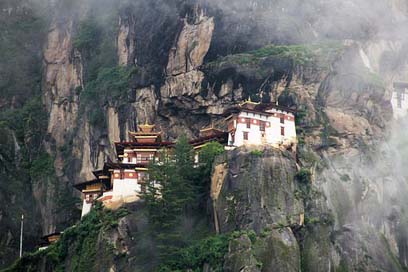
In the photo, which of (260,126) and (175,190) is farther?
(260,126)

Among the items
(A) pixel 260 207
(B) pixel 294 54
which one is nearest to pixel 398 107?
(B) pixel 294 54

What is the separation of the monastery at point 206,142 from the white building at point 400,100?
1148 cm

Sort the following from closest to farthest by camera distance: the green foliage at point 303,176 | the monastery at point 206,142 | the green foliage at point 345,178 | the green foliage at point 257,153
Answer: the green foliage at point 257,153 < the green foliage at point 303,176 < the monastery at point 206,142 < the green foliage at point 345,178

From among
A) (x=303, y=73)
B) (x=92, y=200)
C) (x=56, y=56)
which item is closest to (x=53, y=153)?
(x=56, y=56)

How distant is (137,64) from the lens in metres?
87.1

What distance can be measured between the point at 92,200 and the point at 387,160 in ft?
76.5

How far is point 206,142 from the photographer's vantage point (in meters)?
75.4

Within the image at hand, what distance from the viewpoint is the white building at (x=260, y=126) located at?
7369 cm

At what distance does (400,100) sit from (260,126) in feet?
52.0

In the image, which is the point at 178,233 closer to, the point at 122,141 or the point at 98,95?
the point at 122,141

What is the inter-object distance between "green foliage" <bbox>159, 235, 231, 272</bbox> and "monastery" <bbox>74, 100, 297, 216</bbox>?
6923mm

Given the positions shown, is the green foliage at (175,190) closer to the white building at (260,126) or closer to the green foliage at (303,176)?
the white building at (260,126)

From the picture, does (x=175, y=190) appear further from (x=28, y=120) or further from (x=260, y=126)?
(x=28, y=120)

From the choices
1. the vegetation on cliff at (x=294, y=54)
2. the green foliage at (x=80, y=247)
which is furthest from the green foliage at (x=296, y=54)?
the green foliage at (x=80, y=247)
